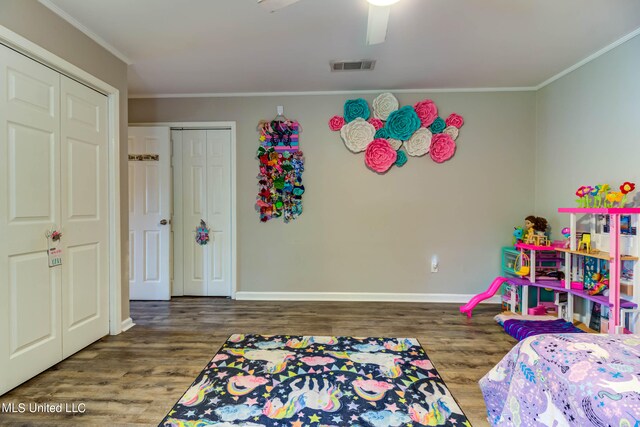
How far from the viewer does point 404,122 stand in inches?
129

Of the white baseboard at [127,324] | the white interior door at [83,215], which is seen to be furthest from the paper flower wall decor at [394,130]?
the white baseboard at [127,324]

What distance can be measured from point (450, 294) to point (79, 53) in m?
4.08

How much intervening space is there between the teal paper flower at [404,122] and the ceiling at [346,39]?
30 centimetres

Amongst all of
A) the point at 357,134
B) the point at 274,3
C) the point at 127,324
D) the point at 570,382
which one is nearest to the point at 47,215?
the point at 127,324

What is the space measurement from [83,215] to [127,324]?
1074 millimetres

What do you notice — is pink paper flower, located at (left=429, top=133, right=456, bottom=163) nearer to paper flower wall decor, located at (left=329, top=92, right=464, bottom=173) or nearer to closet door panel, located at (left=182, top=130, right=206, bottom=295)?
paper flower wall decor, located at (left=329, top=92, right=464, bottom=173)

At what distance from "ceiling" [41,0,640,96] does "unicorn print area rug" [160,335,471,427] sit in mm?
2399

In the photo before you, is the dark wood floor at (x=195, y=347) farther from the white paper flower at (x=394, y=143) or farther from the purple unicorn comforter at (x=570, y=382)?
the white paper flower at (x=394, y=143)

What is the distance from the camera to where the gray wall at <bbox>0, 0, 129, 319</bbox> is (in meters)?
1.76

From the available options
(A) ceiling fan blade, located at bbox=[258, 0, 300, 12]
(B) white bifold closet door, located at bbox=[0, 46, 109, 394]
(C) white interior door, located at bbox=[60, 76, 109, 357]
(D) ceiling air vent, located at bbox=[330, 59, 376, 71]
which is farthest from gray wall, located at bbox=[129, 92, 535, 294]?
(A) ceiling fan blade, located at bbox=[258, 0, 300, 12]

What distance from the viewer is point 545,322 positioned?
2635 millimetres

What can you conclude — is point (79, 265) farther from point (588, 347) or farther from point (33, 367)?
point (588, 347)

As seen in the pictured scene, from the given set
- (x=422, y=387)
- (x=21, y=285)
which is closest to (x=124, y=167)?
(x=21, y=285)

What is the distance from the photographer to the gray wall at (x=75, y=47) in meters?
1.76
